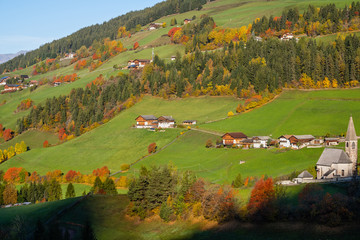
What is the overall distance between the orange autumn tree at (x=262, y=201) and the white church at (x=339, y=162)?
17.6 meters

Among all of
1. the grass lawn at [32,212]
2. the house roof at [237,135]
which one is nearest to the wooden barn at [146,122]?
the house roof at [237,135]

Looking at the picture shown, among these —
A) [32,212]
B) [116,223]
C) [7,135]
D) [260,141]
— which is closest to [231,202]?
[116,223]

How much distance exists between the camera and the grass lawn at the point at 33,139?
168m

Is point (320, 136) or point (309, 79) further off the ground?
point (309, 79)

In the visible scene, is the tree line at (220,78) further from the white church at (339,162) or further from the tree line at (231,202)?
the tree line at (231,202)

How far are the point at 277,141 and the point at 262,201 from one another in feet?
162

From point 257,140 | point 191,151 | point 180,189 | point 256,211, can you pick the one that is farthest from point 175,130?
point 256,211

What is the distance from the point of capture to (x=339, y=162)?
75000mm

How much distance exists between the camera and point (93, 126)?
163625mm

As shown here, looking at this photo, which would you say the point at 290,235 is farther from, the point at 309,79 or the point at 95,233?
the point at 309,79

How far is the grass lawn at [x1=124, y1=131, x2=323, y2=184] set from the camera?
86875mm

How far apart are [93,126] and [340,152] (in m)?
107

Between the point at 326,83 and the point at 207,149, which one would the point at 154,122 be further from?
the point at 326,83

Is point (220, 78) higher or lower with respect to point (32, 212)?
higher
